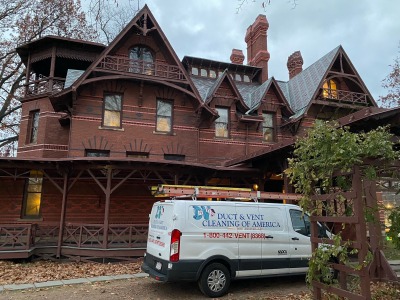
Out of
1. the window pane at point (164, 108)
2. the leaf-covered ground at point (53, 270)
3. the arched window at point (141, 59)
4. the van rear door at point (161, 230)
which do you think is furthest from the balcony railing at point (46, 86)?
the van rear door at point (161, 230)

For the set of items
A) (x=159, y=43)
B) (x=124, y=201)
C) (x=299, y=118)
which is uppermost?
(x=159, y=43)

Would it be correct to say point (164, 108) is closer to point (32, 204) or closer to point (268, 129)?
point (268, 129)

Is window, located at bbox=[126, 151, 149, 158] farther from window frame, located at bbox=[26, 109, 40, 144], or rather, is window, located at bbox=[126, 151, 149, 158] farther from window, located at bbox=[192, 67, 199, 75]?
window, located at bbox=[192, 67, 199, 75]

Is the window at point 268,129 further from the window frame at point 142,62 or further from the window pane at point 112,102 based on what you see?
the window pane at point 112,102

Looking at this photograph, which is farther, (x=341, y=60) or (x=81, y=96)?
(x=341, y=60)

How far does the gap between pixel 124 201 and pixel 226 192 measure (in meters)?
8.21

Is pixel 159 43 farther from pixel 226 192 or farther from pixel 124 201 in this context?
pixel 226 192

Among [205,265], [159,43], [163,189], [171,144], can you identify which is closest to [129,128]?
[171,144]

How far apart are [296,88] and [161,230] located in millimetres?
17144

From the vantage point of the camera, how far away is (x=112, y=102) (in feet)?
55.7

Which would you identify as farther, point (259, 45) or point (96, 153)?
point (259, 45)

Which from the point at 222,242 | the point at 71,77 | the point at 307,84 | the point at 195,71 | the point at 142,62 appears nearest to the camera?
the point at 222,242

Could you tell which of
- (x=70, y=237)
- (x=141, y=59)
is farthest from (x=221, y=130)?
(x=70, y=237)

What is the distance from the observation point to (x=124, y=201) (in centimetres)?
1625
